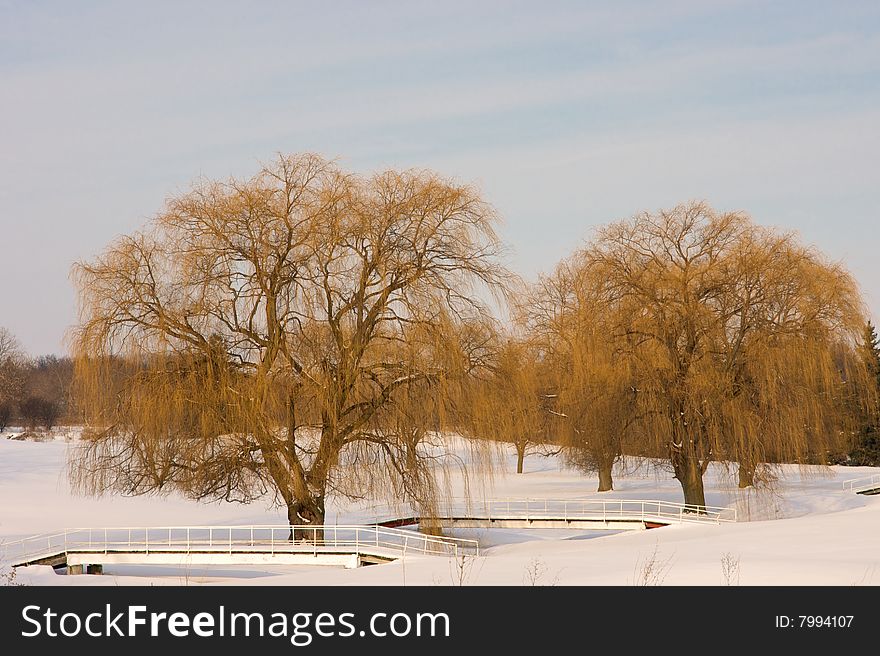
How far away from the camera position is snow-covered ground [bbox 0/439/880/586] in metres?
17.2

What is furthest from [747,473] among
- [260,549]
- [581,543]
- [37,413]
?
[37,413]

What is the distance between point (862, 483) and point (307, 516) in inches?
1300

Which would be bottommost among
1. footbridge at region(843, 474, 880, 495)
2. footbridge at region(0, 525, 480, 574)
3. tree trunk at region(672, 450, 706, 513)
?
footbridge at region(0, 525, 480, 574)

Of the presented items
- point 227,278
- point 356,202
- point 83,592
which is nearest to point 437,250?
point 356,202

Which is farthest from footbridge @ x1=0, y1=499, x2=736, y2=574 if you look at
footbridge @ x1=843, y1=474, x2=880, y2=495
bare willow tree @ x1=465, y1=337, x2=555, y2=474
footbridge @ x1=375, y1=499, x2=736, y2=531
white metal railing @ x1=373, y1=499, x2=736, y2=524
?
footbridge @ x1=843, y1=474, x2=880, y2=495

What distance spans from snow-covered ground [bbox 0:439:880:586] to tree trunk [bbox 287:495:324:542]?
3.03 feet

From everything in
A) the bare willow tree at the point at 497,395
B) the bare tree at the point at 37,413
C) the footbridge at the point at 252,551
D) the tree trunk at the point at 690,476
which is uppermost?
the bare tree at the point at 37,413

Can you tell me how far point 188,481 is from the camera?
2544 centimetres

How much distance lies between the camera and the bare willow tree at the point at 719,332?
34.8 meters

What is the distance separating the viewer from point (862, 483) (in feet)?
164

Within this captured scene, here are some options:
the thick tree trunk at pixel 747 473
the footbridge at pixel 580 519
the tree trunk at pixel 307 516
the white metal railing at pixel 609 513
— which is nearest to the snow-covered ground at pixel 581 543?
the footbridge at pixel 580 519

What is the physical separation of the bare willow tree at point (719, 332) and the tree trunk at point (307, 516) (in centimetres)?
1309

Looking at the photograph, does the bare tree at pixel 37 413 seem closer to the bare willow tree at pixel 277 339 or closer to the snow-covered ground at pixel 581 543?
the snow-covered ground at pixel 581 543

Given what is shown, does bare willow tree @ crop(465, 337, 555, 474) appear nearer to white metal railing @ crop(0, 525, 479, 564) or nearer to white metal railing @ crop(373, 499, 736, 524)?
white metal railing @ crop(0, 525, 479, 564)
